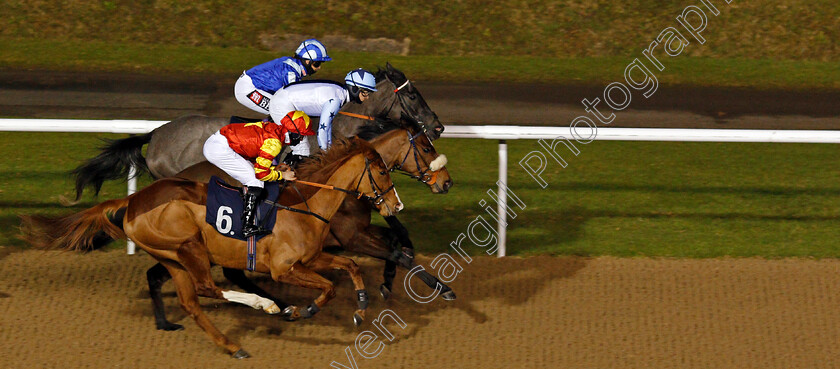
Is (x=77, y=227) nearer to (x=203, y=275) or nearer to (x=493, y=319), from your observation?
(x=203, y=275)

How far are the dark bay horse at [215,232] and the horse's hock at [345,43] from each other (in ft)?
26.1

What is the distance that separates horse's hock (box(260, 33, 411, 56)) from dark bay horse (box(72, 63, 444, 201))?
6797mm

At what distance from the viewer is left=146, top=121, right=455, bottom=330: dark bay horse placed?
6.04 meters

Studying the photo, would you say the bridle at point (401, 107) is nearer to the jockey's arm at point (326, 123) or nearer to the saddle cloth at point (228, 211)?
the jockey's arm at point (326, 123)

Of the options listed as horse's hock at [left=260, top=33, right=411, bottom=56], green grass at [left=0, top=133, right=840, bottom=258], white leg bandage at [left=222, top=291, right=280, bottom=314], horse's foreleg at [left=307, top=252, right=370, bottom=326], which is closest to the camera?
white leg bandage at [left=222, top=291, right=280, bottom=314]

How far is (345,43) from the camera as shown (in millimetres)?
13555

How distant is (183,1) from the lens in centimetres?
1434

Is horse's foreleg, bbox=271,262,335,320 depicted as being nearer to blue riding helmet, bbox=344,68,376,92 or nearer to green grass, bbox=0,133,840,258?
blue riding helmet, bbox=344,68,376,92

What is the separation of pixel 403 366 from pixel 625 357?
1.22 meters

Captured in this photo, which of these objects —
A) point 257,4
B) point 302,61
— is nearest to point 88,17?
point 257,4

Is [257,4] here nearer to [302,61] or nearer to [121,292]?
[302,61]

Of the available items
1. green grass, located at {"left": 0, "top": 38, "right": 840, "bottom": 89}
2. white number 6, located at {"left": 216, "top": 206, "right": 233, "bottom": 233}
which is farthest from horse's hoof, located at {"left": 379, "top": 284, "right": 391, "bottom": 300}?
green grass, located at {"left": 0, "top": 38, "right": 840, "bottom": 89}

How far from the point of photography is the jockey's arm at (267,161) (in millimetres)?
5375

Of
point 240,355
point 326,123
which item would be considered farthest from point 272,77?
point 240,355
